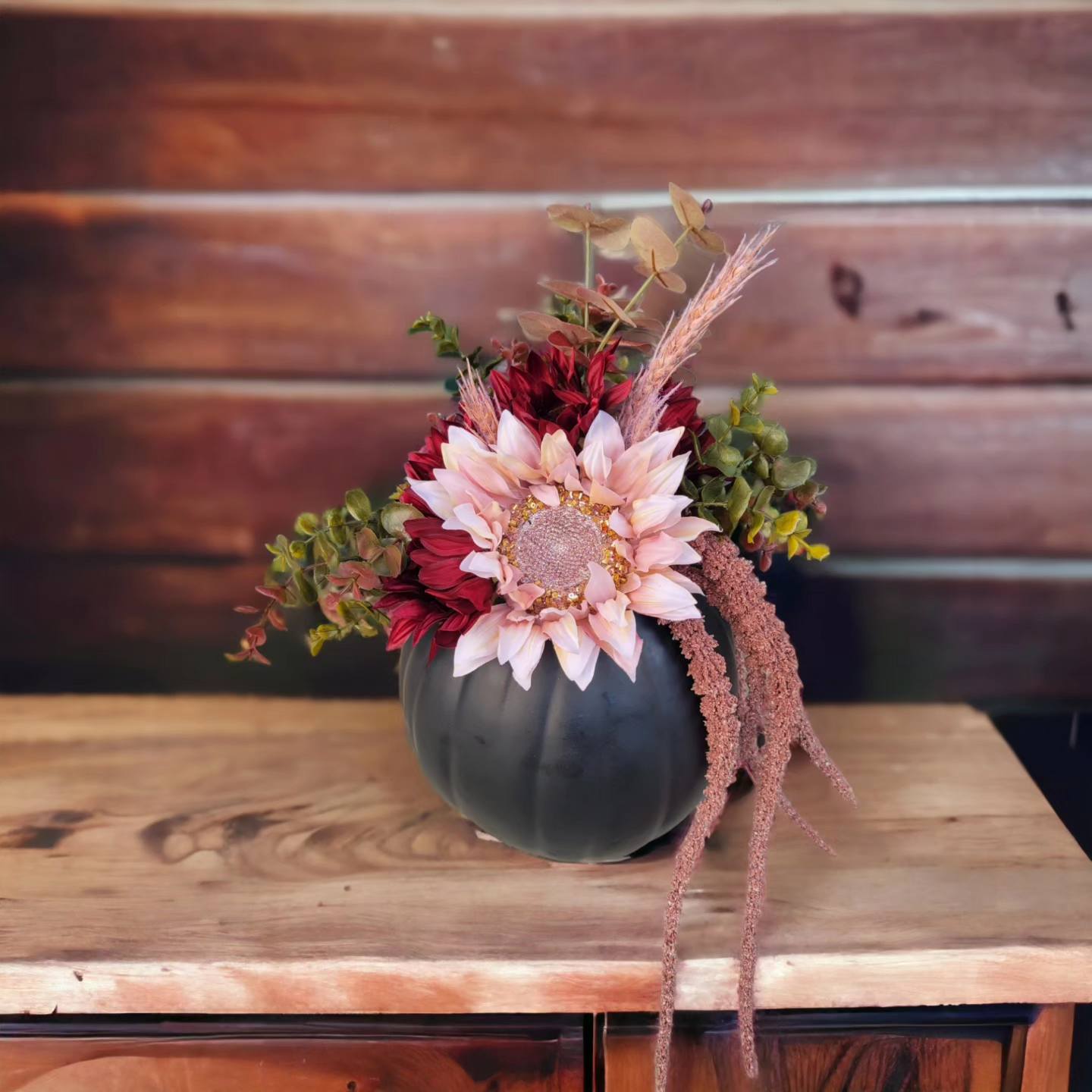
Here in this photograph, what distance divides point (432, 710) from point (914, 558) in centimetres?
59

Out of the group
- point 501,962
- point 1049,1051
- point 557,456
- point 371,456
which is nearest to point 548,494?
point 557,456

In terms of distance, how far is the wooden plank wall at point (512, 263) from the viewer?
87 centimetres

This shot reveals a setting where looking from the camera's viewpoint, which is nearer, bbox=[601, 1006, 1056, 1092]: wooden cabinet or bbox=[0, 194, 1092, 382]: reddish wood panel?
bbox=[601, 1006, 1056, 1092]: wooden cabinet

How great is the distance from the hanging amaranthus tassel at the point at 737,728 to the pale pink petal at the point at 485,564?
0.13 metres

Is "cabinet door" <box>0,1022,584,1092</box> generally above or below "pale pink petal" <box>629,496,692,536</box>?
below

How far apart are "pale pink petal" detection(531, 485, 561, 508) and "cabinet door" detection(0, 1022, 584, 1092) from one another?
14.8 inches

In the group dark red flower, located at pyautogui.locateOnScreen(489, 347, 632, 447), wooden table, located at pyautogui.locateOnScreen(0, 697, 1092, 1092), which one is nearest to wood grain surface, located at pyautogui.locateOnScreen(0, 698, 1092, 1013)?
wooden table, located at pyautogui.locateOnScreen(0, 697, 1092, 1092)

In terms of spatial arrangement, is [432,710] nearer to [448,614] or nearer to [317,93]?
[448,614]

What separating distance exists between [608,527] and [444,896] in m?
0.31

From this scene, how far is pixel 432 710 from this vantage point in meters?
0.67

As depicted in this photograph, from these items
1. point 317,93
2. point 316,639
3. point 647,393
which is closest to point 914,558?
point 647,393

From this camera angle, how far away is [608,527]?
59 cm

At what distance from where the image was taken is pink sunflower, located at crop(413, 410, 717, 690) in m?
0.58

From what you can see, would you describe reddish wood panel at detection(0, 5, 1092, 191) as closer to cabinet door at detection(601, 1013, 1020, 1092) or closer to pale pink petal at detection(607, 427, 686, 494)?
pale pink petal at detection(607, 427, 686, 494)
